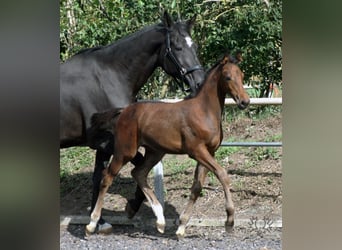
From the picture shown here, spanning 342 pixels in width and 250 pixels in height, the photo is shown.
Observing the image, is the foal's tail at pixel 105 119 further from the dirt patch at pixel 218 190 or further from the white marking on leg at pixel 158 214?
the dirt patch at pixel 218 190

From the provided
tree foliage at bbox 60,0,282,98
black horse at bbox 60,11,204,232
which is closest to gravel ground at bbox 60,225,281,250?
black horse at bbox 60,11,204,232

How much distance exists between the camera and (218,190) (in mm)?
4695

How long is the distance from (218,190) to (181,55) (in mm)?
1543

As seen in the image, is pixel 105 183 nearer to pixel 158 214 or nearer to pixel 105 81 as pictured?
pixel 158 214

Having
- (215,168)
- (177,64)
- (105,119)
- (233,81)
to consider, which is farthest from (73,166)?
(233,81)

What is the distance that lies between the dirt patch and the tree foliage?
2.77 feet

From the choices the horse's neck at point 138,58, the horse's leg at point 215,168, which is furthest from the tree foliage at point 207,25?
the horse's leg at point 215,168

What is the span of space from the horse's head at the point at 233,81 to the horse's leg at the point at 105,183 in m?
0.89

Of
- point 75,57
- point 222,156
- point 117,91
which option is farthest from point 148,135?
point 222,156

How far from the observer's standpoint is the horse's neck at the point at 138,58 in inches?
148

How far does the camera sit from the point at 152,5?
5.36 metres
